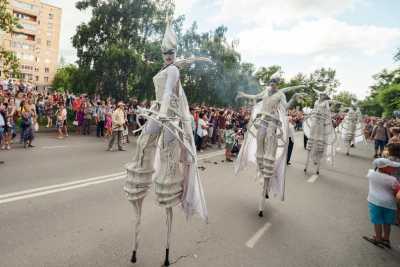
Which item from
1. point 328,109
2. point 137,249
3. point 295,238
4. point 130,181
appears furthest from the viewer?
point 328,109

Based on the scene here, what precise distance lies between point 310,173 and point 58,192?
760 centimetres

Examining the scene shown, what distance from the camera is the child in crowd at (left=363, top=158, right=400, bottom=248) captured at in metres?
4.50

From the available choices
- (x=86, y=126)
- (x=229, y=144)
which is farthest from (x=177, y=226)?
(x=86, y=126)

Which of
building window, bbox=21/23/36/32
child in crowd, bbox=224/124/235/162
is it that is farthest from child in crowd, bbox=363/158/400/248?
building window, bbox=21/23/36/32

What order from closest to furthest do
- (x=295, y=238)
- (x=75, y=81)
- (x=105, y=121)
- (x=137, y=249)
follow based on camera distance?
(x=137, y=249) < (x=295, y=238) < (x=105, y=121) < (x=75, y=81)

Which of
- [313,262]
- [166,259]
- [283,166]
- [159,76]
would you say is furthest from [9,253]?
[283,166]

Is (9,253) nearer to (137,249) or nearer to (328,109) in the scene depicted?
(137,249)

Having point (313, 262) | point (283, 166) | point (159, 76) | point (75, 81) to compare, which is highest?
point (75, 81)

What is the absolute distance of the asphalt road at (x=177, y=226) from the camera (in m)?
3.72

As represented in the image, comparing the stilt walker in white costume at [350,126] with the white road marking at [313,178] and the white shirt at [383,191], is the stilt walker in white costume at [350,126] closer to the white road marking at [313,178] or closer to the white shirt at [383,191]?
the white road marking at [313,178]

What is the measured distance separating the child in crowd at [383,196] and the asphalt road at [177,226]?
29 cm

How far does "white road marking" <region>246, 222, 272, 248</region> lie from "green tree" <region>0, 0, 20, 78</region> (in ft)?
35.9

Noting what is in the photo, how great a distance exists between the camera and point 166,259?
3537 mm

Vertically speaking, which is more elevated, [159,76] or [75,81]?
[75,81]
